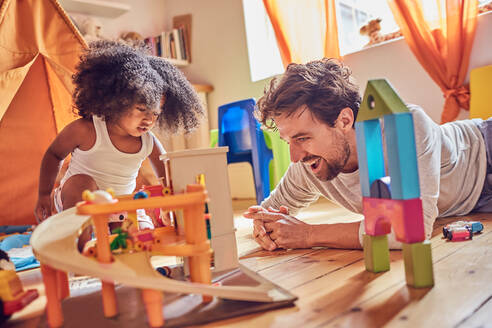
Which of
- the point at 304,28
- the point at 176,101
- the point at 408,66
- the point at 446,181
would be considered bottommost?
the point at 446,181

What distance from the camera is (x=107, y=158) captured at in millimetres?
1383

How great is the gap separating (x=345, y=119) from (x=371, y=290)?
0.57m

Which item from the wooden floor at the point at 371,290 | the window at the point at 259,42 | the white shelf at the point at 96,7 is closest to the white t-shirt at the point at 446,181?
the wooden floor at the point at 371,290

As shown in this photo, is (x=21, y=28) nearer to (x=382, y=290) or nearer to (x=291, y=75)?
(x=291, y=75)

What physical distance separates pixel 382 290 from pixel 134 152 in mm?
986

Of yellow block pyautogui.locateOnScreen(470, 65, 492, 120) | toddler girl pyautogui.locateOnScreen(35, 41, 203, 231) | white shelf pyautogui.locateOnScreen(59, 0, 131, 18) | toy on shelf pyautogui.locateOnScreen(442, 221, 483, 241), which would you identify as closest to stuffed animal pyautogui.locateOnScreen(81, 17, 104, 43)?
white shelf pyautogui.locateOnScreen(59, 0, 131, 18)

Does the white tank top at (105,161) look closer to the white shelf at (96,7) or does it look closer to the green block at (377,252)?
the green block at (377,252)

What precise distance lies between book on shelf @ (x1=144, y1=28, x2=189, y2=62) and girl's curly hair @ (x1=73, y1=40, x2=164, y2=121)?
205 centimetres

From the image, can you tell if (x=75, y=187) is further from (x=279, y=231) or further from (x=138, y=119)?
(x=279, y=231)

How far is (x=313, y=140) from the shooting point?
3.81ft

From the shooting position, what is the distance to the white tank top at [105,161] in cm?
136

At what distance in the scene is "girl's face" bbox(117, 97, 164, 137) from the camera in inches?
49.6

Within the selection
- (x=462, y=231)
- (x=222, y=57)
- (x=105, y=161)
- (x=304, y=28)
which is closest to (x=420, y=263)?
(x=462, y=231)

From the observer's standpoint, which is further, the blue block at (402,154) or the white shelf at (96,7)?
the white shelf at (96,7)
